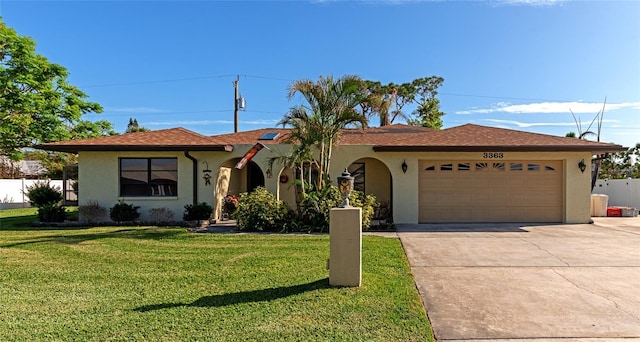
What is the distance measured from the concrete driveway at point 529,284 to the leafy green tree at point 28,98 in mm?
22600

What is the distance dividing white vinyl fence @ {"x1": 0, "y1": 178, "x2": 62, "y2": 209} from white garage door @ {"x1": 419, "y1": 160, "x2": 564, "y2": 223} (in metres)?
23.0

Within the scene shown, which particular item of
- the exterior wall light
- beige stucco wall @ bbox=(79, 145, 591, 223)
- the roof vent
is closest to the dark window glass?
beige stucco wall @ bbox=(79, 145, 591, 223)

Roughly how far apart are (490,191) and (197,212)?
34.9 ft

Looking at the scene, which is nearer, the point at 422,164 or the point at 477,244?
the point at 477,244

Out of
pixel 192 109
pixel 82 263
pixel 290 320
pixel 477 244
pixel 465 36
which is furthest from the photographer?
pixel 192 109

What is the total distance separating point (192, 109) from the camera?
128 ft

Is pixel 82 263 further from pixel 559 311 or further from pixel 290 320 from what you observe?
pixel 559 311

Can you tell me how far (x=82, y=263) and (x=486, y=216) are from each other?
12.5m

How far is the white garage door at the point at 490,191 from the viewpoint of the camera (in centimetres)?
1322

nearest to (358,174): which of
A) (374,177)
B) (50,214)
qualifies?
(374,177)

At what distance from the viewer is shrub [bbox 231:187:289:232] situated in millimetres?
11383

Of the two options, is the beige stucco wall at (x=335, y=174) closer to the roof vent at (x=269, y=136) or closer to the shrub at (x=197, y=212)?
the shrub at (x=197, y=212)

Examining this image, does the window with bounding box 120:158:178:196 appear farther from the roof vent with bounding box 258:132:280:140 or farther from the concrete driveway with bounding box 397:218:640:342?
the concrete driveway with bounding box 397:218:640:342

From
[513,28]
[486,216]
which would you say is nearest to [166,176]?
[486,216]
